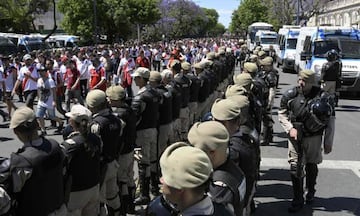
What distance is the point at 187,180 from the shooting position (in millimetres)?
2457

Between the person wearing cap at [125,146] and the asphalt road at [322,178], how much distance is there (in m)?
1.74

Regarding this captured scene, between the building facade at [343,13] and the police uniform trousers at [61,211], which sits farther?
the building facade at [343,13]

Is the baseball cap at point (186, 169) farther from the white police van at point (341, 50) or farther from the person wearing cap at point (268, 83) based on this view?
the white police van at point (341, 50)

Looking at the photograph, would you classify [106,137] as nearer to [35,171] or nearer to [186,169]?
[35,171]

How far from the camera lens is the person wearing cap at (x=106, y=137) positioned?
5.38 metres

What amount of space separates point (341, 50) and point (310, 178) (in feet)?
45.5

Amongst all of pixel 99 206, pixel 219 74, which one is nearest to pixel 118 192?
pixel 99 206

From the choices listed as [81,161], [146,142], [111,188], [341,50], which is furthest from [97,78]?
[341,50]

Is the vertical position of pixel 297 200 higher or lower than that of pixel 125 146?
lower

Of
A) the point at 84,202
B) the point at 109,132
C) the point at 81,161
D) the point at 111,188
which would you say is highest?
the point at 109,132

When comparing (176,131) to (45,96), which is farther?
(45,96)

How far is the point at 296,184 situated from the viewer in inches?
253

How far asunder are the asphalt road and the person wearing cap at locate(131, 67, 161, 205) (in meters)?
1.60

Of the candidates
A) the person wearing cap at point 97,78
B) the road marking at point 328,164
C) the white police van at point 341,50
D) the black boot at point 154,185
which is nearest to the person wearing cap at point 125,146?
the black boot at point 154,185
